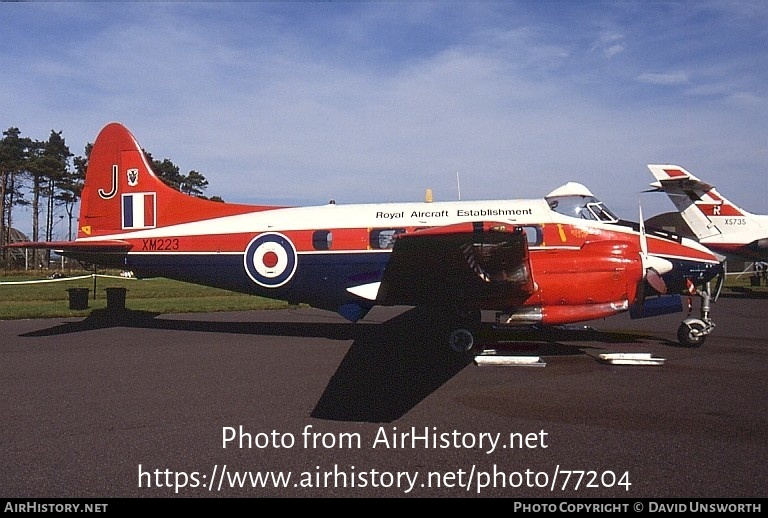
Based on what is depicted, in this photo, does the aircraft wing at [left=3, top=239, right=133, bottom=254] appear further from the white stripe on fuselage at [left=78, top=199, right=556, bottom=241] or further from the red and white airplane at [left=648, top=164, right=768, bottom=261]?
the red and white airplane at [left=648, top=164, right=768, bottom=261]

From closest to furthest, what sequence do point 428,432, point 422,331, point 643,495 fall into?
point 643,495 < point 428,432 < point 422,331

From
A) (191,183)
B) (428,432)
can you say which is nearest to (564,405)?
(428,432)

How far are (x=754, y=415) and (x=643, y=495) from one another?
3.06 meters

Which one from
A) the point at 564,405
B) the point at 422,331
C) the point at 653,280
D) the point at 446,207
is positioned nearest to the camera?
the point at 564,405

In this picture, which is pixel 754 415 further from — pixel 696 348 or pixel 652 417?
pixel 696 348

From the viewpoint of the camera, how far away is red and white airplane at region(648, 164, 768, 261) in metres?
21.3

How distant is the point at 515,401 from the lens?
7027mm

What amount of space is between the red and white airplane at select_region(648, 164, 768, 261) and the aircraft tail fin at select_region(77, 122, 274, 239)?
1658 cm

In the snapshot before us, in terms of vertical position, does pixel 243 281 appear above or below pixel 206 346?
above

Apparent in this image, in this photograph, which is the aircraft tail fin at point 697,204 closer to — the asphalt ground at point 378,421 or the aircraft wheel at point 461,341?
the asphalt ground at point 378,421

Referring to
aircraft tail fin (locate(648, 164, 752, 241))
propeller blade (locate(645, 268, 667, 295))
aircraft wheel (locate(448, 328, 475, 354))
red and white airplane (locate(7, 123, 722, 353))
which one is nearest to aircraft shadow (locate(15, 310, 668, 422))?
aircraft wheel (locate(448, 328, 475, 354))

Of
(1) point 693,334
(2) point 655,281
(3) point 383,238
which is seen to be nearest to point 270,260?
(3) point 383,238

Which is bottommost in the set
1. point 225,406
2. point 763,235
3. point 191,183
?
point 225,406

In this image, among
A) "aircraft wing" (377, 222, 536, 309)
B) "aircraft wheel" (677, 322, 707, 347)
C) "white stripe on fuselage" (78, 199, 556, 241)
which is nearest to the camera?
"aircraft wing" (377, 222, 536, 309)
